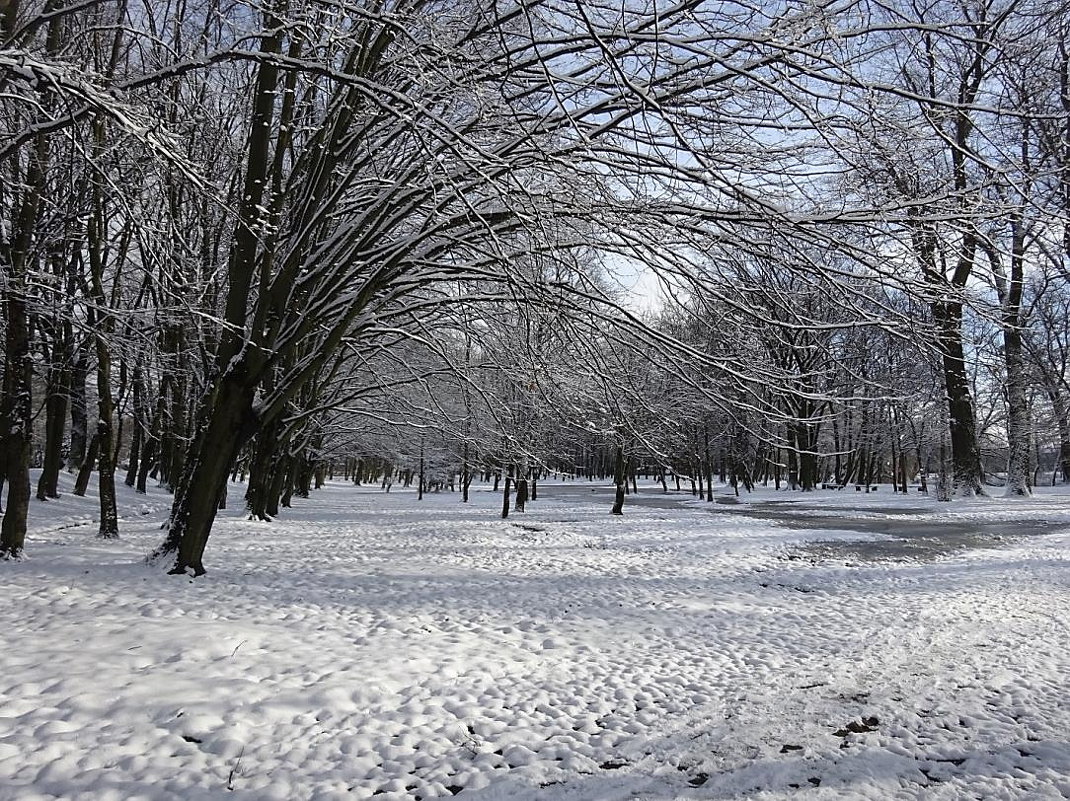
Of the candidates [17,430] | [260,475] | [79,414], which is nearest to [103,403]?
[17,430]

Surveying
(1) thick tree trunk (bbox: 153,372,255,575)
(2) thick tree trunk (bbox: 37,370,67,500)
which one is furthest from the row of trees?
(2) thick tree trunk (bbox: 37,370,67,500)

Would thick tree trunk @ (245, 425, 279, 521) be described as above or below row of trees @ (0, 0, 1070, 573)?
below

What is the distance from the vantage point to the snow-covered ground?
12.3 feet

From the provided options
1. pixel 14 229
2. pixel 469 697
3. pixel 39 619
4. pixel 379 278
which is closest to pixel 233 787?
pixel 469 697

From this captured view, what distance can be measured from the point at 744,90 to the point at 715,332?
2.35m

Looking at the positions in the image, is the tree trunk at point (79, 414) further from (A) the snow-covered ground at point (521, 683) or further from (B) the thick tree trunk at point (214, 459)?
(A) the snow-covered ground at point (521, 683)

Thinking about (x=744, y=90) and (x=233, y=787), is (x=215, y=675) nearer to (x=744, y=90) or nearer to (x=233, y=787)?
→ (x=233, y=787)

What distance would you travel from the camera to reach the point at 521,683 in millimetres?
5383

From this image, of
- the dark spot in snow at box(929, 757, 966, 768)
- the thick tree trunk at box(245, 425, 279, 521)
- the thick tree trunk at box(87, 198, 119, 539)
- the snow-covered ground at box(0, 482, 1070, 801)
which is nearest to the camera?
the snow-covered ground at box(0, 482, 1070, 801)

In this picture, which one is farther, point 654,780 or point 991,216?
point 991,216

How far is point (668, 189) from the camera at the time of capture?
620cm

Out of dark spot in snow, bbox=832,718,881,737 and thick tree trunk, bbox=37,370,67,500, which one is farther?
thick tree trunk, bbox=37,370,67,500

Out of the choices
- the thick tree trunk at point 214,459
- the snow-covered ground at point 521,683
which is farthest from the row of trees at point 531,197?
the snow-covered ground at point 521,683

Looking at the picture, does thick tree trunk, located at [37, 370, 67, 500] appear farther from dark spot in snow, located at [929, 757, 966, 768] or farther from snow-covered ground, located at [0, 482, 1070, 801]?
dark spot in snow, located at [929, 757, 966, 768]
